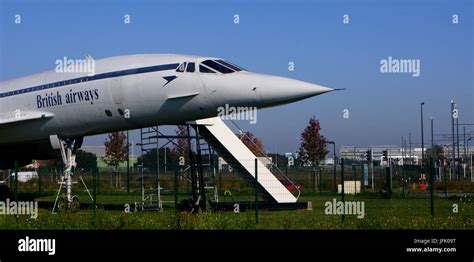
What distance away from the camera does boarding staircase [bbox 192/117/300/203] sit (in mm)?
25816

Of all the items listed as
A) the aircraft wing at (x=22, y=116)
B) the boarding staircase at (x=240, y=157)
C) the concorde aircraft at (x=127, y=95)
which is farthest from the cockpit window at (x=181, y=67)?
the aircraft wing at (x=22, y=116)

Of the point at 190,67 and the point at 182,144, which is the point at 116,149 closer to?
Answer: the point at 182,144

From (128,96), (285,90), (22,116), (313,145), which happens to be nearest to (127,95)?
(128,96)

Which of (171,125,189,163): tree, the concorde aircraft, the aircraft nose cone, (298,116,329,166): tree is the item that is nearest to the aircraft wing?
the concorde aircraft

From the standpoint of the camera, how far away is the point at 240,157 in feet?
85.4

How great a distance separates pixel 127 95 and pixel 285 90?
17.1ft

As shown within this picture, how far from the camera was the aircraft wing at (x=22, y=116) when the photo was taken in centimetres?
2395

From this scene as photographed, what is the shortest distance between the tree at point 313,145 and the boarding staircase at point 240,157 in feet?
111

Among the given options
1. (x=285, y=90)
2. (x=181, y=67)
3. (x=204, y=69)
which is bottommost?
(x=285, y=90)

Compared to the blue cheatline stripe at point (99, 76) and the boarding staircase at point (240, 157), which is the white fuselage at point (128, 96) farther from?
the boarding staircase at point (240, 157)
